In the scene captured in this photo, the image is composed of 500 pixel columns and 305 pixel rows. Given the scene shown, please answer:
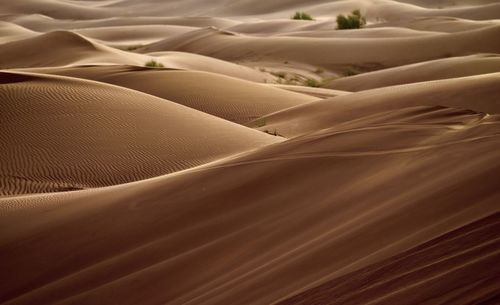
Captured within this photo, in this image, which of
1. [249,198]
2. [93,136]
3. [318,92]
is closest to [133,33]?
[318,92]

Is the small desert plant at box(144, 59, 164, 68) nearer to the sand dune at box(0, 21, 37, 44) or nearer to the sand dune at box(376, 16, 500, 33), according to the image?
the sand dune at box(376, 16, 500, 33)

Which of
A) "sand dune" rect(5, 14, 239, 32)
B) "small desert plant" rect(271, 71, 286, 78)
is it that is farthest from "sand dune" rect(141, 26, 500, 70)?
"sand dune" rect(5, 14, 239, 32)

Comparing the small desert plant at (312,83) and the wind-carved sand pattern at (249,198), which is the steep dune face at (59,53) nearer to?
the small desert plant at (312,83)

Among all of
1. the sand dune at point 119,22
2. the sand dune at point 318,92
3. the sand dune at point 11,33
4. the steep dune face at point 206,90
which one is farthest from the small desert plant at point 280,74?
the sand dune at point 119,22

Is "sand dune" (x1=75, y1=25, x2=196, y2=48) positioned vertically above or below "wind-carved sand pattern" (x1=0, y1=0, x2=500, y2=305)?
below

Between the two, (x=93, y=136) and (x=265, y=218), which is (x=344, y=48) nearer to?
(x=93, y=136)

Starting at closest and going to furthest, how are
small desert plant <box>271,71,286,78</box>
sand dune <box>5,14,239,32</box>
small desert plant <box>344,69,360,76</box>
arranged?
small desert plant <box>271,71,286,78</box>
small desert plant <box>344,69,360,76</box>
sand dune <box>5,14,239,32</box>
